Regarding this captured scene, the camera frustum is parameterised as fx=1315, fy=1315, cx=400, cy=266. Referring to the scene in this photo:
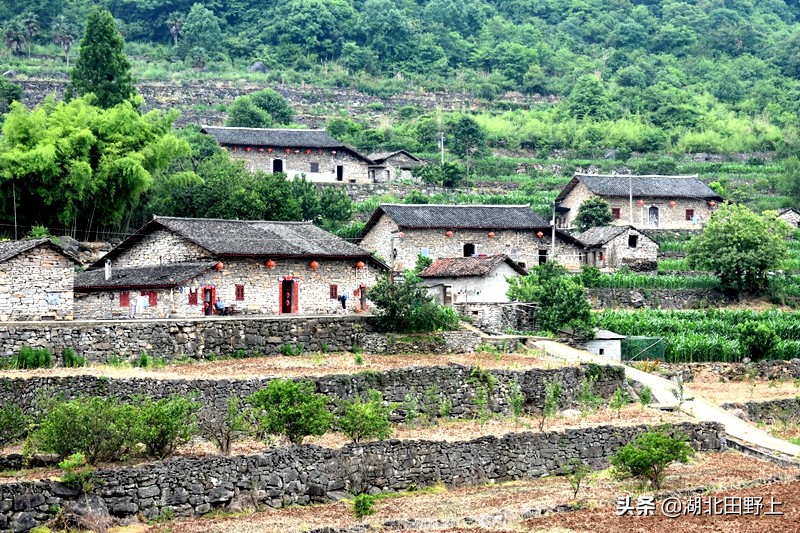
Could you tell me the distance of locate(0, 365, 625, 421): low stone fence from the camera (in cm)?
2850

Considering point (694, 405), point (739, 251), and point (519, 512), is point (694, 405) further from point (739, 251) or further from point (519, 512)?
point (739, 251)

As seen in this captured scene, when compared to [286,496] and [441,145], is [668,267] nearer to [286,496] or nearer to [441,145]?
[441,145]

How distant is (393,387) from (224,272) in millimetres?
8727

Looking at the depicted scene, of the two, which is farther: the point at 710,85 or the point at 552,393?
the point at 710,85

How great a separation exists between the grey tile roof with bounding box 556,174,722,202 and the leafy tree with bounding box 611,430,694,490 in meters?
38.0

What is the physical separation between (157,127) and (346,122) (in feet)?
113

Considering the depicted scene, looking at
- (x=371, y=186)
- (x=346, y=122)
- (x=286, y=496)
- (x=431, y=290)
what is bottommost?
(x=286, y=496)

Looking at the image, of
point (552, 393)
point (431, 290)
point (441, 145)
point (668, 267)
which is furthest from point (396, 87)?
point (552, 393)

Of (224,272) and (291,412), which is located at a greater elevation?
(224,272)

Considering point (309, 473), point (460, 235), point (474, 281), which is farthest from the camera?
point (460, 235)

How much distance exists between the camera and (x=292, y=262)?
40.8 metres

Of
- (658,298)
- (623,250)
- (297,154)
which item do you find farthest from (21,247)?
(297,154)

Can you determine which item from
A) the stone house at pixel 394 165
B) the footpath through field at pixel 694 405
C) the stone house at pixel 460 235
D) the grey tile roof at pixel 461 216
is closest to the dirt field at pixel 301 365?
the footpath through field at pixel 694 405

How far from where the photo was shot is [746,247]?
175 ft
